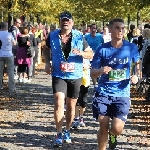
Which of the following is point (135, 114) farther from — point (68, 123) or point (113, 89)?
point (113, 89)

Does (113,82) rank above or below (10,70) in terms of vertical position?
above

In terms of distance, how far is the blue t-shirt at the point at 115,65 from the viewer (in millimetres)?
6465

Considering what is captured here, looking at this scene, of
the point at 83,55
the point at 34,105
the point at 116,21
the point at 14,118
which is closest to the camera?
the point at 116,21

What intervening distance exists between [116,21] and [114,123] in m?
1.28

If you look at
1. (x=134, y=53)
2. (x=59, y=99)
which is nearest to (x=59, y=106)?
(x=59, y=99)

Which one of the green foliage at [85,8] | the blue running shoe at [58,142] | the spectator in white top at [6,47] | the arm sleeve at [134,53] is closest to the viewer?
the arm sleeve at [134,53]

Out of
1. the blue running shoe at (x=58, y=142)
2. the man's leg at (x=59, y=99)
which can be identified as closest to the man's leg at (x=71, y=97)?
the man's leg at (x=59, y=99)

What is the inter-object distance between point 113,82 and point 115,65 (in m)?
0.22

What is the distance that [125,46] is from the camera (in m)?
6.57

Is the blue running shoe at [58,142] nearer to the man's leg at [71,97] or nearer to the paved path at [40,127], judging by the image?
the paved path at [40,127]

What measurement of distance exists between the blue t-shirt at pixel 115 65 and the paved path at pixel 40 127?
4.98ft

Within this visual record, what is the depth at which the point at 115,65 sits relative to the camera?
6.50 m

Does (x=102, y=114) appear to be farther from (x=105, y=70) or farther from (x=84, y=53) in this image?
(x=84, y=53)

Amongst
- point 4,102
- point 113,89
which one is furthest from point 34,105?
point 113,89
